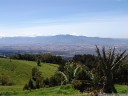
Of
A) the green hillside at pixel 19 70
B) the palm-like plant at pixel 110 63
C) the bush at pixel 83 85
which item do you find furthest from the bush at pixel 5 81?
the palm-like plant at pixel 110 63

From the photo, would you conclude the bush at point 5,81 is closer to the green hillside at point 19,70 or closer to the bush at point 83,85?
the green hillside at point 19,70

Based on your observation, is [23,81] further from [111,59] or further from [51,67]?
[111,59]

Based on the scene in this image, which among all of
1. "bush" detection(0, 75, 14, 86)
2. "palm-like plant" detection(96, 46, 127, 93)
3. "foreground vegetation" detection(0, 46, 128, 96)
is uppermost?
"palm-like plant" detection(96, 46, 127, 93)

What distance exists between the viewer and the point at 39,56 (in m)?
174

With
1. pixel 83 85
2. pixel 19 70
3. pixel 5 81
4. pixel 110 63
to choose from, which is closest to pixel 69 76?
pixel 83 85

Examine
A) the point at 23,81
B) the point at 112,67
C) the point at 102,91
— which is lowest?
the point at 23,81

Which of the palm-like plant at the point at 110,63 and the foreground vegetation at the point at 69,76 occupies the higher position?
the palm-like plant at the point at 110,63

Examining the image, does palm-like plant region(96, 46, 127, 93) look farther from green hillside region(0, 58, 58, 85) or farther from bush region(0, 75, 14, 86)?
green hillside region(0, 58, 58, 85)

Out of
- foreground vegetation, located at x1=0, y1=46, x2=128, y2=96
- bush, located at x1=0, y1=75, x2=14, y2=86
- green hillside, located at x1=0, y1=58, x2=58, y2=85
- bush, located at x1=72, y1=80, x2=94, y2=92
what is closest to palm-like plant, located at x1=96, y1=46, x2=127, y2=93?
foreground vegetation, located at x1=0, y1=46, x2=128, y2=96

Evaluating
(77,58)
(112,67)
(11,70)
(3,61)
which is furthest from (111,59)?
(77,58)

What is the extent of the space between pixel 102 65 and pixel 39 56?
154m

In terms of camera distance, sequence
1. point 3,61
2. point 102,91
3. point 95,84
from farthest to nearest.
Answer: point 3,61 → point 95,84 → point 102,91

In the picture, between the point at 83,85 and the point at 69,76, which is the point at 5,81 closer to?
the point at 69,76

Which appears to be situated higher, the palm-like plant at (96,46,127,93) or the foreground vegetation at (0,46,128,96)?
the palm-like plant at (96,46,127,93)
